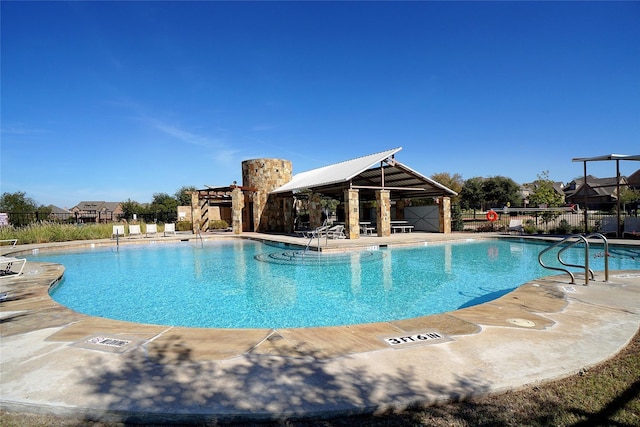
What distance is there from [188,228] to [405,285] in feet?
72.1

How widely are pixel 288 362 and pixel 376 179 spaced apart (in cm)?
1914

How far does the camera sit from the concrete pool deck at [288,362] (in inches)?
90.0

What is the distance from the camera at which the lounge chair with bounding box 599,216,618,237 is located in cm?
1479

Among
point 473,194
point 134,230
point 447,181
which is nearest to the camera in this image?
point 134,230

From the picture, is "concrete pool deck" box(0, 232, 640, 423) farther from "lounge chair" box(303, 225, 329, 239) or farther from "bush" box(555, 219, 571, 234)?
"bush" box(555, 219, 571, 234)

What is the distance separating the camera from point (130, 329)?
390 cm

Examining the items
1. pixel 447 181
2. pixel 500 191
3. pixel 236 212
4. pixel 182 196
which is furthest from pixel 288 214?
pixel 182 196

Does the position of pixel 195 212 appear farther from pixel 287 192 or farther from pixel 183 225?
pixel 287 192

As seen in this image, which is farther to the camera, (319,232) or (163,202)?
(163,202)

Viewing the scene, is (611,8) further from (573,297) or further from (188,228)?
(188,228)

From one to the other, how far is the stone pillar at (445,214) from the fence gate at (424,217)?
0.76 m

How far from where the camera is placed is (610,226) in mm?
15039

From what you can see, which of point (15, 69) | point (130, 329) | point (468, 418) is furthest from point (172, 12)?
point (468, 418)

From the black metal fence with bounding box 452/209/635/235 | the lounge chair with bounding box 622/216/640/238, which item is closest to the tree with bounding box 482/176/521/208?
the black metal fence with bounding box 452/209/635/235
